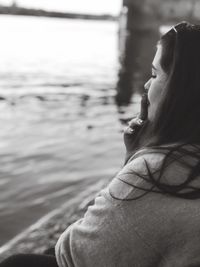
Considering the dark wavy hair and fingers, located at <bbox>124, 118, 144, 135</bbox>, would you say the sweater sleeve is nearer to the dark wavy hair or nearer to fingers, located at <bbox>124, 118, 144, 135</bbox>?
the dark wavy hair

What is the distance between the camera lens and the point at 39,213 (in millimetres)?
5891

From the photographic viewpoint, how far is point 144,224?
57.6 inches

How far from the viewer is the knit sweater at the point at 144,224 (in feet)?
4.79

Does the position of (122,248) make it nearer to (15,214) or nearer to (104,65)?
(15,214)

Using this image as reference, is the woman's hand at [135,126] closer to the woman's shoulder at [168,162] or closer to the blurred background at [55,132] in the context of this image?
the woman's shoulder at [168,162]

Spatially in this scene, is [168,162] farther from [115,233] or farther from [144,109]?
[144,109]

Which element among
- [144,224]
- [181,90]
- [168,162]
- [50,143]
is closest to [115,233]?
[144,224]

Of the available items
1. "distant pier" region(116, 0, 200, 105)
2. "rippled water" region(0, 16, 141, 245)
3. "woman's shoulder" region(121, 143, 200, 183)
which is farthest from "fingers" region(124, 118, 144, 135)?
"distant pier" region(116, 0, 200, 105)

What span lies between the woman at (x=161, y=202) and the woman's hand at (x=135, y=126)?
0.24 meters

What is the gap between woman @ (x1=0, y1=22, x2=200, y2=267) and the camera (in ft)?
4.81

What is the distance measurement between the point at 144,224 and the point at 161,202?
0.10 m

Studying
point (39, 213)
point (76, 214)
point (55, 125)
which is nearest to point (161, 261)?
point (76, 214)

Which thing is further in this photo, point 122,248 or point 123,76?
point 123,76

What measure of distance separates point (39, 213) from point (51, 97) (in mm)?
9776
